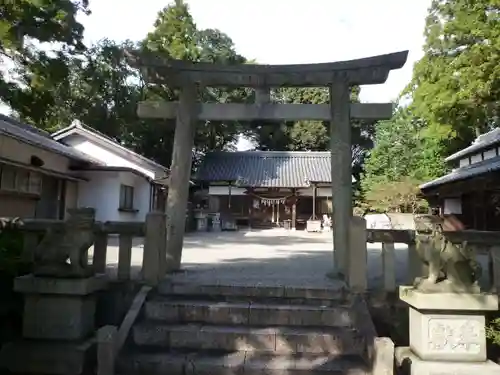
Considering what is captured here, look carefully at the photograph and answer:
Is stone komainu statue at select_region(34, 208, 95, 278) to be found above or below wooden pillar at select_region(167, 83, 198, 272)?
below

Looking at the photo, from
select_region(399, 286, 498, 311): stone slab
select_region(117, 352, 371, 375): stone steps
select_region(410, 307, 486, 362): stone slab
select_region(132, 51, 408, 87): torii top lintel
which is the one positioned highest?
select_region(132, 51, 408, 87): torii top lintel

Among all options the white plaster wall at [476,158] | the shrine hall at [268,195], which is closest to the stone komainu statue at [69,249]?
the white plaster wall at [476,158]

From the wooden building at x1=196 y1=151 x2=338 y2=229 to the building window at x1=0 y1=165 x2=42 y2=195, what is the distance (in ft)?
54.4

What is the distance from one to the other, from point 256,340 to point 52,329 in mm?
2357

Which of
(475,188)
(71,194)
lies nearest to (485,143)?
(475,188)

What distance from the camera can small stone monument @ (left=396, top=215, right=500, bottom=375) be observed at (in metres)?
4.48

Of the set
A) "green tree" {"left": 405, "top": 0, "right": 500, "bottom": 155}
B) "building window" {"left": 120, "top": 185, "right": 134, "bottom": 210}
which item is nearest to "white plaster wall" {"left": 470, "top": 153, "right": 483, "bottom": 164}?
"green tree" {"left": 405, "top": 0, "right": 500, "bottom": 155}

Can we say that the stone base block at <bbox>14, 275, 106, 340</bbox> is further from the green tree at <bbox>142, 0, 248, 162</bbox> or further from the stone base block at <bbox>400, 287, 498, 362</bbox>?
the green tree at <bbox>142, 0, 248, 162</bbox>

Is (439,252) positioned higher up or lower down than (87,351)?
higher up

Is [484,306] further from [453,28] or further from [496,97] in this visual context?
[453,28]

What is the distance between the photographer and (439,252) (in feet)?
15.5

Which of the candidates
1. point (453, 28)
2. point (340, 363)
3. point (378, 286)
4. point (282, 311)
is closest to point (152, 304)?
point (282, 311)

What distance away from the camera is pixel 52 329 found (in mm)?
4902

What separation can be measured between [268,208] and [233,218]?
2.88 m
